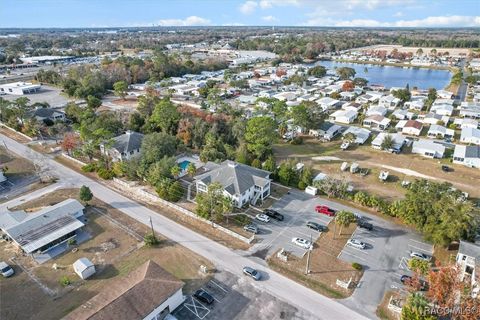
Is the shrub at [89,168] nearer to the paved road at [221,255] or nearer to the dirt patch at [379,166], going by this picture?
the paved road at [221,255]

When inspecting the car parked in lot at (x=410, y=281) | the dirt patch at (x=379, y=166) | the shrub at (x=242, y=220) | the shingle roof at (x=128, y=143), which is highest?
the shingle roof at (x=128, y=143)

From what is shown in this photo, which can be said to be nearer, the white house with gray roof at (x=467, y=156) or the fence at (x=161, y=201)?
the fence at (x=161, y=201)

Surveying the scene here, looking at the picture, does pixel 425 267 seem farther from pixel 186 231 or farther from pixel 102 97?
pixel 102 97

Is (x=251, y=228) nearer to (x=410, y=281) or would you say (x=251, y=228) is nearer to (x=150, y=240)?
(x=150, y=240)

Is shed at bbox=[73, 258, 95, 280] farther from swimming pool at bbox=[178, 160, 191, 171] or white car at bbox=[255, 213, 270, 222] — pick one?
swimming pool at bbox=[178, 160, 191, 171]

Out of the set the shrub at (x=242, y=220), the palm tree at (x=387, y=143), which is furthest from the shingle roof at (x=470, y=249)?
the palm tree at (x=387, y=143)

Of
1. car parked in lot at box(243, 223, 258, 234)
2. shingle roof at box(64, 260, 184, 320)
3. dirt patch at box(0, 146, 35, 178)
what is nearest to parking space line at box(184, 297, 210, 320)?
shingle roof at box(64, 260, 184, 320)
